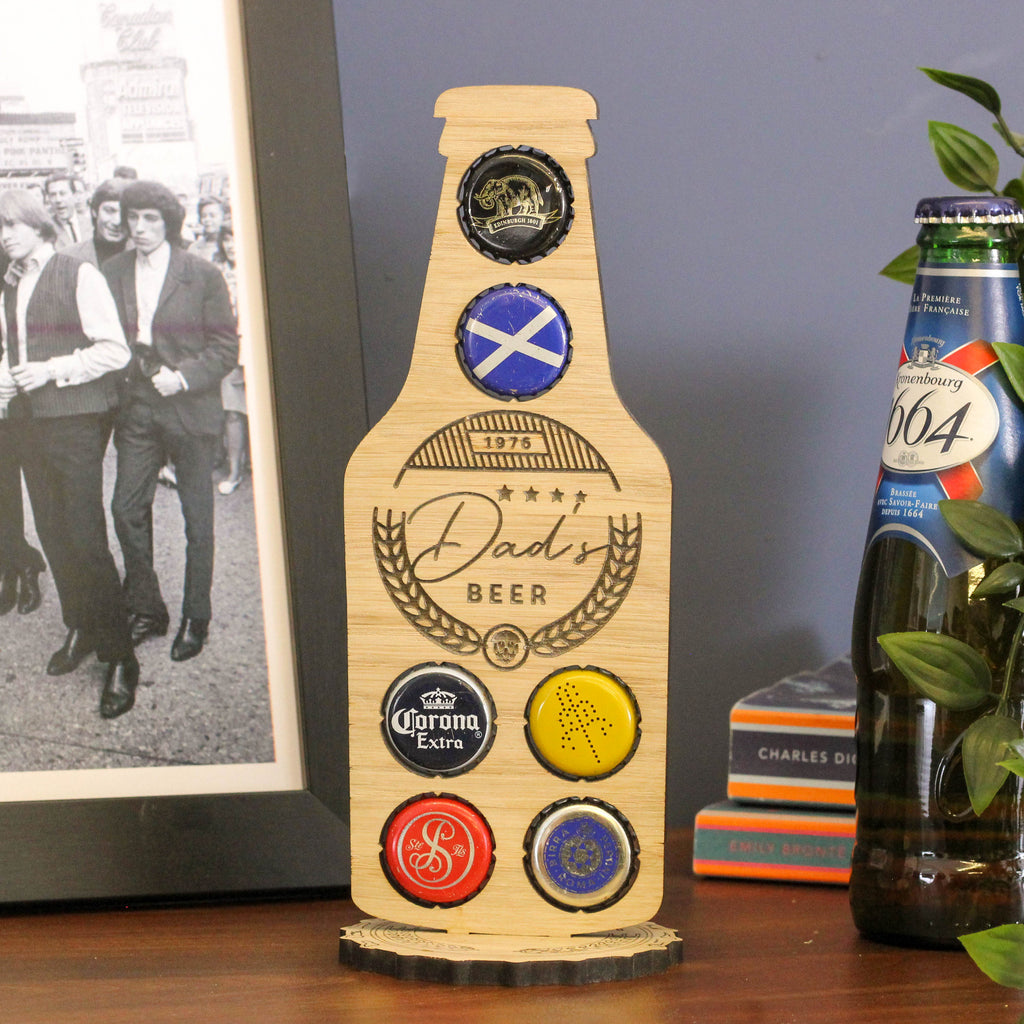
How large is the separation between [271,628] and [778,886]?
35 centimetres

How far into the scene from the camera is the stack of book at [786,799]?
70 cm

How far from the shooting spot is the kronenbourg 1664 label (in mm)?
578

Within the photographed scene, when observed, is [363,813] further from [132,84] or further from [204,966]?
[132,84]

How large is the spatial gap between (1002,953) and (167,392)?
20.6 inches

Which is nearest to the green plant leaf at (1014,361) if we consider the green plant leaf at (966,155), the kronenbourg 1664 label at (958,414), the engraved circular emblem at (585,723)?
the kronenbourg 1664 label at (958,414)

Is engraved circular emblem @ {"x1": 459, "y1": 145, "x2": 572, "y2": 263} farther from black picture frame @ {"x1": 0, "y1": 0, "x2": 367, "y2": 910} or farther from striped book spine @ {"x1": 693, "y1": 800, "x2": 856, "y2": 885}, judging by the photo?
striped book spine @ {"x1": 693, "y1": 800, "x2": 856, "y2": 885}

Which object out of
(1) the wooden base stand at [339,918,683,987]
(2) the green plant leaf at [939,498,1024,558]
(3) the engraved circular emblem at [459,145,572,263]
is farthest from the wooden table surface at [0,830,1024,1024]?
(3) the engraved circular emblem at [459,145,572,263]

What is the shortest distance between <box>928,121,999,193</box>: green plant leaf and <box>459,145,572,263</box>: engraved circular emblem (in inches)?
8.2

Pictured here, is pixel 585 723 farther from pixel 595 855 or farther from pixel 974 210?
pixel 974 210

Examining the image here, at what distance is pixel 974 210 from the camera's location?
578 millimetres

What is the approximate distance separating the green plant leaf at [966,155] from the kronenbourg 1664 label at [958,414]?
0.07 metres

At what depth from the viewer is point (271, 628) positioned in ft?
2.26

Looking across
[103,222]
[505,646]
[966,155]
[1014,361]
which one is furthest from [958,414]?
[103,222]

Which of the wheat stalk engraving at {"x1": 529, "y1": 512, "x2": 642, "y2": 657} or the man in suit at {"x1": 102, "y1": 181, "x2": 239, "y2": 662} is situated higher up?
the man in suit at {"x1": 102, "y1": 181, "x2": 239, "y2": 662}
